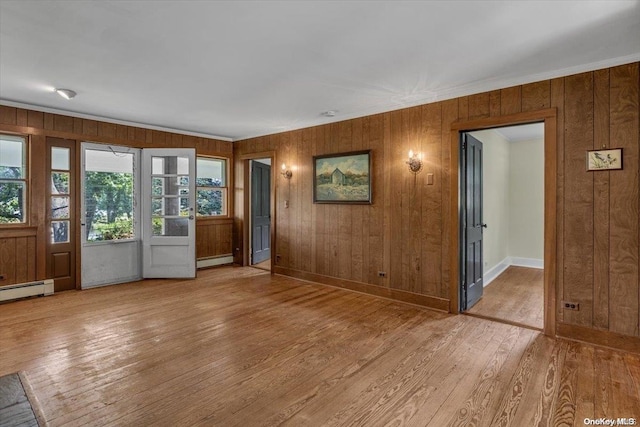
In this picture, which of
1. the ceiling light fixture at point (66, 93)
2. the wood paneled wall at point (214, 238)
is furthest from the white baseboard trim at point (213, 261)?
the ceiling light fixture at point (66, 93)

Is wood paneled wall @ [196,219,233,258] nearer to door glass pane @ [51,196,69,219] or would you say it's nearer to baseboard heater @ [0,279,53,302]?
door glass pane @ [51,196,69,219]

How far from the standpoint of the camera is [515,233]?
6734 mm

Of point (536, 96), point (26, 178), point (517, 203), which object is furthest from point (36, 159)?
point (517, 203)

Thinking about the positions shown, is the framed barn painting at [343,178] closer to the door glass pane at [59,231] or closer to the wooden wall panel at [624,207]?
the wooden wall panel at [624,207]

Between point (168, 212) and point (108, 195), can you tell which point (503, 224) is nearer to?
point (168, 212)

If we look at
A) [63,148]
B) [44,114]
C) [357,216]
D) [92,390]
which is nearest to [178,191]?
[63,148]

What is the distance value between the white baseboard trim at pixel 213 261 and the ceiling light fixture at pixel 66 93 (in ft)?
10.8

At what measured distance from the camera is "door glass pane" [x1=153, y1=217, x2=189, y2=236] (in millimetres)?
5613

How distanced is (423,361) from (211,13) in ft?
9.85

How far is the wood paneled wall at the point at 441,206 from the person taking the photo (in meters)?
2.92

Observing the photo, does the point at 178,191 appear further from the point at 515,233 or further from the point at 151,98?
the point at 515,233

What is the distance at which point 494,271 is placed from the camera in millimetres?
5750

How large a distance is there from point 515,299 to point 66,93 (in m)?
5.99

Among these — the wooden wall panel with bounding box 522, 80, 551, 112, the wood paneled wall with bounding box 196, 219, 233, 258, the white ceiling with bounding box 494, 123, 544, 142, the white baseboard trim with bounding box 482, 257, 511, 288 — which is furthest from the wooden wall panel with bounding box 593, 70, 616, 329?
the wood paneled wall with bounding box 196, 219, 233, 258
